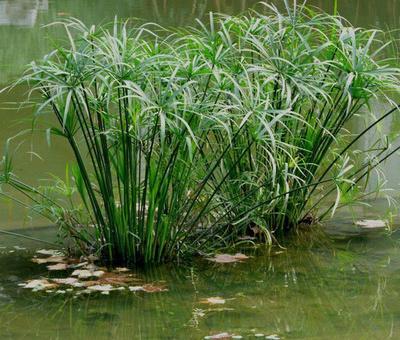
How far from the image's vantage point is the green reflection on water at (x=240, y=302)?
368 cm

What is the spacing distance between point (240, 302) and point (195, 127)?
30.7 inches

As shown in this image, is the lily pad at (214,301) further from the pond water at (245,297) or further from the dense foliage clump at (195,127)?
the dense foliage clump at (195,127)

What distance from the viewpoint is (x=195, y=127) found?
423cm

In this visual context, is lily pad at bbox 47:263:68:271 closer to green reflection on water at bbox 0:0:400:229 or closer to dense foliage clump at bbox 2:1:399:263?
dense foliage clump at bbox 2:1:399:263

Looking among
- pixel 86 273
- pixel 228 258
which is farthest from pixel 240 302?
pixel 86 273

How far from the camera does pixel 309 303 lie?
398 cm

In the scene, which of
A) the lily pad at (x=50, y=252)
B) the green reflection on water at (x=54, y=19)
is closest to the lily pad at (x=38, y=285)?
the lily pad at (x=50, y=252)

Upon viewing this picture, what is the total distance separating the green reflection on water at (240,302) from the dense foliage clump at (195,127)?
243 mm

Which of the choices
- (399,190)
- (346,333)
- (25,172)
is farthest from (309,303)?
(25,172)

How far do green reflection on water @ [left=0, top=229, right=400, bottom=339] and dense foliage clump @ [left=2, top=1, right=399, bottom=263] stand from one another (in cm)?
24

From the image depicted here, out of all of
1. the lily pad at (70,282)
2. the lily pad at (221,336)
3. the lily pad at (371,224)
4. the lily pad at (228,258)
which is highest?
the lily pad at (371,224)

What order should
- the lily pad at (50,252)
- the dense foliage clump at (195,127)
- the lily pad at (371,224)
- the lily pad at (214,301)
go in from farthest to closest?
the lily pad at (371,224), the lily pad at (50,252), the dense foliage clump at (195,127), the lily pad at (214,301)

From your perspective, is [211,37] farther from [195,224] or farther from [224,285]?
[224,285]

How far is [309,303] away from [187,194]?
2.95 ft
